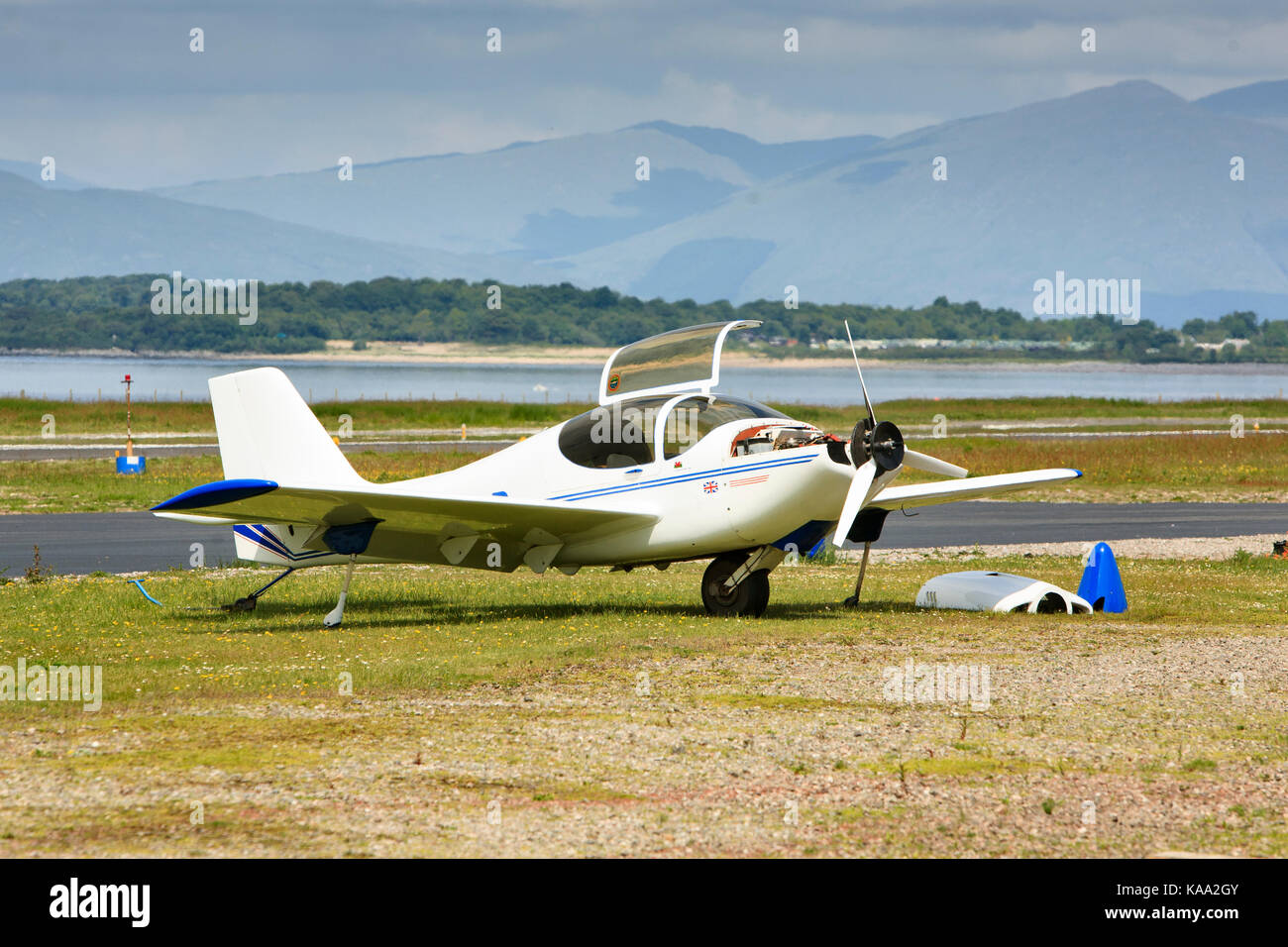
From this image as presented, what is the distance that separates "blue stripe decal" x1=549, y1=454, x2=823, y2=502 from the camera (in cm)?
1363

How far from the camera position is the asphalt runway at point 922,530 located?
2214cm

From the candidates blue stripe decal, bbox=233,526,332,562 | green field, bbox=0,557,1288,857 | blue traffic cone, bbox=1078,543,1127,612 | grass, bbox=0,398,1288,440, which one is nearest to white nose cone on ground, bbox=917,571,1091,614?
blue traffic cone, bbox=1078,543,1127,612

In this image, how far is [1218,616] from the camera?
50.3 ft

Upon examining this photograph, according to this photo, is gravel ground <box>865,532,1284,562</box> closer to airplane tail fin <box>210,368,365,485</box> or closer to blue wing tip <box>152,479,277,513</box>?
airplane tail fin <box>210,368,365,485</box>

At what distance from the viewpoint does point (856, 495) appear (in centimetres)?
1317

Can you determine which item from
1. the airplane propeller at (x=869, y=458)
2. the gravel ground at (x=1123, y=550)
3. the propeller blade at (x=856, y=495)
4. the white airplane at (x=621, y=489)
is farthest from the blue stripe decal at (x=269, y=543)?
the gravel ground at (x=1123, y=550)

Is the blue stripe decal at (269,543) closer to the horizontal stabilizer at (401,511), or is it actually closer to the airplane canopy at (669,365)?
the horizontal stabilizer at (401,511)

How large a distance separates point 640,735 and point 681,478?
5.57 metres

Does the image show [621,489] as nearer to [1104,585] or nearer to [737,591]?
[737,591]
